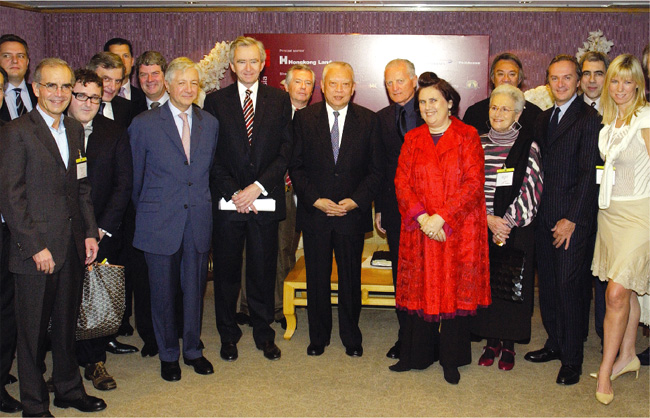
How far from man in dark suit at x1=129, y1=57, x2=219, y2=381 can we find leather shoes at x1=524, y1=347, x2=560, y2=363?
2139mm

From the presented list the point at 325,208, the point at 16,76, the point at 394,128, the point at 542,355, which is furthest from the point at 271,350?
the point at 16,76

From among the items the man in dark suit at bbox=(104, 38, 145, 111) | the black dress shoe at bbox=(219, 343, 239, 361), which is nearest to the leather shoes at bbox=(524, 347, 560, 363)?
the black dress shoe at bbox=(219, 343, 239, 361)

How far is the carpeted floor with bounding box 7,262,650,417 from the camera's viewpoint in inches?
137

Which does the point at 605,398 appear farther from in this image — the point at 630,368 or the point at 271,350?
the point at 271,350

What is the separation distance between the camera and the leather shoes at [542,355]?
4230 mm

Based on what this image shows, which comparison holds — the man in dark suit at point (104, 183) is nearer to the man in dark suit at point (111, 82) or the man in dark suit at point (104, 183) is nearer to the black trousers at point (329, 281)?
the man in dark suit at point (111, 82)

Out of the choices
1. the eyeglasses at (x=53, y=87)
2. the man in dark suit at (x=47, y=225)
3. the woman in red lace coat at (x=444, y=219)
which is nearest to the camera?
the man in dark suit at (x=47, y=225)

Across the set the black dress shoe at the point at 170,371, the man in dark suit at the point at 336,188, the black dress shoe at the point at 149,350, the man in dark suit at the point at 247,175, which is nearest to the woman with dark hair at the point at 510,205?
the man in dark suit at the point at 336,188

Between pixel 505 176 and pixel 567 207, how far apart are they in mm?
425

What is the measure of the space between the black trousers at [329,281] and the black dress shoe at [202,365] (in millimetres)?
745

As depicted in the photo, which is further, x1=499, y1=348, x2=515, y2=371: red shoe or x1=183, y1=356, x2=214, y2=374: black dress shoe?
x1=499, y1=348, x2=515, y2=371: red shoe

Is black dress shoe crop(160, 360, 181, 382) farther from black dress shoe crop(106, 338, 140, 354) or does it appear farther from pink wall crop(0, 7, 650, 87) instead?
pink wall crop(0, 7, 650, 87)

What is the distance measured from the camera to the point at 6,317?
352 cm

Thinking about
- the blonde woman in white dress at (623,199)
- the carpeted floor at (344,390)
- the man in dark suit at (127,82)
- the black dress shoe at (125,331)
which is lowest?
the carpeted floor at (344,390)
